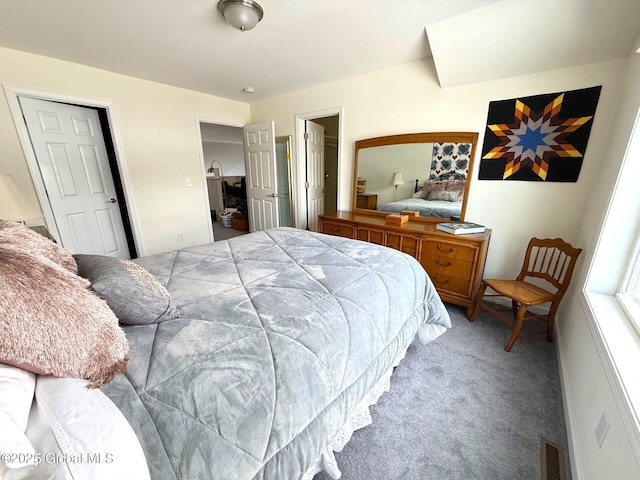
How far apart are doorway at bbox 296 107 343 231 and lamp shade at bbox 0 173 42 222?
273 cm

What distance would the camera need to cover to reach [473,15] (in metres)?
1.82

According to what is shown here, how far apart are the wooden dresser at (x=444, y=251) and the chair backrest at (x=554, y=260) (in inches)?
13.4

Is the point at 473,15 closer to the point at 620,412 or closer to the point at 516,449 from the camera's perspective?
the point at 620,412

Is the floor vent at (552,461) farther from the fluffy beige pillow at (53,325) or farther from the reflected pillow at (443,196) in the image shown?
the reflected pillow at (443,196)

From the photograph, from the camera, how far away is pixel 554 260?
6.75ft

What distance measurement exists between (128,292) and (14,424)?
1.58 feet

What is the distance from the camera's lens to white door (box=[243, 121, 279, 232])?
12.1 ft

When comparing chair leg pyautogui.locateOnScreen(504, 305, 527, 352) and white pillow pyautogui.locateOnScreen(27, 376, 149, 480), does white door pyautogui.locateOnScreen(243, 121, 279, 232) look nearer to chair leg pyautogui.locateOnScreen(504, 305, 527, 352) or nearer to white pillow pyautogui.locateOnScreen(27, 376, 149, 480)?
chair leg pyautogui.locateOnScreen(504, 305, 527, 352)

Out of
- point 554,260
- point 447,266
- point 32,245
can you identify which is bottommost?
point 447,266

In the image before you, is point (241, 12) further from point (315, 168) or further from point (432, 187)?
point (315, 168)

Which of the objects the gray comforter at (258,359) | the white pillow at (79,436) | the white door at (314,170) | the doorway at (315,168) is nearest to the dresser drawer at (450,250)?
the gray comforter at (258,359)

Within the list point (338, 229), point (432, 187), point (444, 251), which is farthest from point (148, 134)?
point (444, 251)

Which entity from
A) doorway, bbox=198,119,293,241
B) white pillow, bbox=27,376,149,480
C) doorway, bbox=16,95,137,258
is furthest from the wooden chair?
doorway, bbox=16,95,137,258

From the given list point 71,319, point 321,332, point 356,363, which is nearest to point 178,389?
point 71,319
